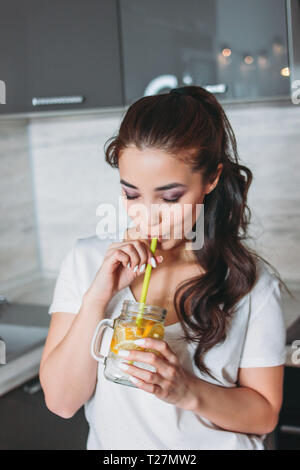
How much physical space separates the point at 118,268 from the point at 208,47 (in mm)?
878

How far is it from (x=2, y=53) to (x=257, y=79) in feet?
2.69

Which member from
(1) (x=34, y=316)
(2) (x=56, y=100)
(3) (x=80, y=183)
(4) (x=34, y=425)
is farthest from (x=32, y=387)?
(3) (x=80, y=183)

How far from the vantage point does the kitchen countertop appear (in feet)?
4.67

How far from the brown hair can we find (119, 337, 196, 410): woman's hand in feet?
0.53

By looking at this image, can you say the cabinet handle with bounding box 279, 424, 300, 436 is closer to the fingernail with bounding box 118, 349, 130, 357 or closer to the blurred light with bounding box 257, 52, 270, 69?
the fingernail with bounding box 118, 349, 130, 357

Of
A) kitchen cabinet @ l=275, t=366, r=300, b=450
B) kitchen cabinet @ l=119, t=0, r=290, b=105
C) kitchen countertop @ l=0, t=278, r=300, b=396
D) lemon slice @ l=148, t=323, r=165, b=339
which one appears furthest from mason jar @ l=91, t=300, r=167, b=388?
kitchen cabinet @ l=119, t=0, r=290, b=105

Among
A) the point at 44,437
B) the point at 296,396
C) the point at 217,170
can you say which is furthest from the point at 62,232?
the point at 217,170

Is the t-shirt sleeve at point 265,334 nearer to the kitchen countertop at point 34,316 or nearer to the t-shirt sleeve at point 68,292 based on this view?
the t-shirt sleeve at point 68,292

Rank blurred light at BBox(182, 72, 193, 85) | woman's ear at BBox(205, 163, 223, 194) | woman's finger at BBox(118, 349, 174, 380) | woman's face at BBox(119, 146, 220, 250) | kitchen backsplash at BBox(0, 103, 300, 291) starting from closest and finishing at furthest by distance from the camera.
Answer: woman's finger at BBox(118, 349, 174, 380)
woman's face at BBox(119, 146, 220, 250)
woman's ear at BBox(205, 163, 223, 194)
blurred light at BBox(182, 72, 193, 85)
kitchen backsplash at BBox(0, 103, 300, 291)

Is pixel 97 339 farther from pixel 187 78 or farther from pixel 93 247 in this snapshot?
pixel 187 78

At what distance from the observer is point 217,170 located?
1059 millimetres

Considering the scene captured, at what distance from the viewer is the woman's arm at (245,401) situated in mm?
987

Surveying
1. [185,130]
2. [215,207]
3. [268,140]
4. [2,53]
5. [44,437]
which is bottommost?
[44,437]

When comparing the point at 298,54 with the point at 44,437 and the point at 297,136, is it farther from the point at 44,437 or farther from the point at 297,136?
the point at 44,437
